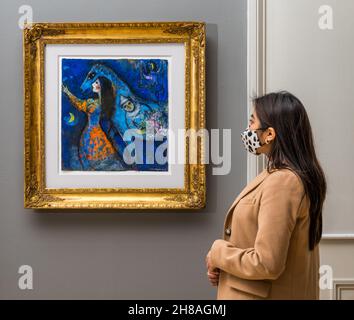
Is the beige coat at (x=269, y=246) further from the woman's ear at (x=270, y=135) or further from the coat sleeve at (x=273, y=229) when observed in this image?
the woman's ear at (x=270, y=135)

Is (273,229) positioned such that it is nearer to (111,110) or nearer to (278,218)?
(278,218)

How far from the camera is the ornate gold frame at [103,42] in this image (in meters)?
2.54

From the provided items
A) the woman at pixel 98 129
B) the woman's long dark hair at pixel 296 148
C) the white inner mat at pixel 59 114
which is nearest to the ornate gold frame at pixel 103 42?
the white inner mat at pixel 59 114

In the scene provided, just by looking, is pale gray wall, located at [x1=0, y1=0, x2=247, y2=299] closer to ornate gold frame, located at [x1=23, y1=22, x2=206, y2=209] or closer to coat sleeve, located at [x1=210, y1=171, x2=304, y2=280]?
ornate gold frame, located at [x1=23, y1=22, x2=206, y2=209]

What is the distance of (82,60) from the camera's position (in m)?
2.59

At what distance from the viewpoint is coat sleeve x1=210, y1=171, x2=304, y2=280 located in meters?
1.58

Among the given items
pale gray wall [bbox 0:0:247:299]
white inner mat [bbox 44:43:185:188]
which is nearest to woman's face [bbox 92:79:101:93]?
white inner mat [bbox 44:43:185:188]

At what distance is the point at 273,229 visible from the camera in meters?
1.58

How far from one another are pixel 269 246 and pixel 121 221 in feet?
3.82

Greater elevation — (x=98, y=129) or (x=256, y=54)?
(x=256, y=54)

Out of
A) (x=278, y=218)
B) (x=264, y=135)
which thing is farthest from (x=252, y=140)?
(x=278, y=218)

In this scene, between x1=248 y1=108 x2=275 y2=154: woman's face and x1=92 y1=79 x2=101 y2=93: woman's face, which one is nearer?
x1=248 y1=108 x2=275 y2=154: woman's face

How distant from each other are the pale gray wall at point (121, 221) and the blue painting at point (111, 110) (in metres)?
0.22
